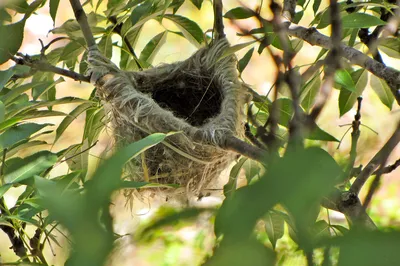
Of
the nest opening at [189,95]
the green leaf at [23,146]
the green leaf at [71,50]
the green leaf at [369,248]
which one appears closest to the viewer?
the green leaf at [369,248]

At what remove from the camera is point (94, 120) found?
1661mm

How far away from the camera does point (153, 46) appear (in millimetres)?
1771

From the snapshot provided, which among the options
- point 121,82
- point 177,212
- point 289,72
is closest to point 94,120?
point 121,82

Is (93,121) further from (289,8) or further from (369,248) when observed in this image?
(369,248)

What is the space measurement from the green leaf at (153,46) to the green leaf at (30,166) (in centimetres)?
58

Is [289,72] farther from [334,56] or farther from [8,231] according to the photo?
[8,231]

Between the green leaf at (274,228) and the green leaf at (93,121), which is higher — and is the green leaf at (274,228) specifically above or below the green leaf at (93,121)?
below

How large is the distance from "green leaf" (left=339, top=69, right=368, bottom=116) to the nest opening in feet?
1.04

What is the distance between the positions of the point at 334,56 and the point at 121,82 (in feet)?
3.34

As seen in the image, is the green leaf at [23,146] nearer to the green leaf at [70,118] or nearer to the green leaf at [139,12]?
the green leaf at [70,118]

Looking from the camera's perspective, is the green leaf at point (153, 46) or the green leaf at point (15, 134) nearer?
the green leaf at point (15, 134)

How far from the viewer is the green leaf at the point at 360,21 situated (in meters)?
1.18

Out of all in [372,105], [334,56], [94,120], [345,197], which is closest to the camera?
[334,56]

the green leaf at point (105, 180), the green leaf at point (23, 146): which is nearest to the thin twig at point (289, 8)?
the green leaf at point (23, 146)
